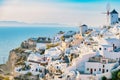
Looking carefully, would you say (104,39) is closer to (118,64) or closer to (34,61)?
(118,64)

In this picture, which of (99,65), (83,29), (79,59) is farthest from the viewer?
(83,29)

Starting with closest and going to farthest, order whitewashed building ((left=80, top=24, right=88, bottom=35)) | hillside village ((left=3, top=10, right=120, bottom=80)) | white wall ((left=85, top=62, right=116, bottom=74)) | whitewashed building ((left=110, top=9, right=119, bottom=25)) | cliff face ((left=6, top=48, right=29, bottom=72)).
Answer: white wall ((left=85, top=62, right=116, bottom=74))
hillside village ((left=3, top=10, right=120, bottom=80))
cliff face ((left=6, top=48, right=29, bottom=72))
whitewashed building ((left=110, top=9, right=119, bottom=25))
whitewashed building ((left=80, top=24, right=88, bottom=35))

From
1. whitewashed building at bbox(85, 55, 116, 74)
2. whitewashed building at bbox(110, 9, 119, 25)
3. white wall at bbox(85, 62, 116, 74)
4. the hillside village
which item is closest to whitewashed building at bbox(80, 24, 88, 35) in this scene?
the hillside village

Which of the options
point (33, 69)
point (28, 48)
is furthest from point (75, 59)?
point (28, 48)

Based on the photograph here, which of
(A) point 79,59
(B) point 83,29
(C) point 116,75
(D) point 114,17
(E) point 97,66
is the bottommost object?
(C) point 116,75

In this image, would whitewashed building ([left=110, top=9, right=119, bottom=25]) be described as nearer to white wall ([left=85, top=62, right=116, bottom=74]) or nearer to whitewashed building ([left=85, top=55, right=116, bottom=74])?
whitewashed building ([left=85, top=55, right=116, bottom=74])

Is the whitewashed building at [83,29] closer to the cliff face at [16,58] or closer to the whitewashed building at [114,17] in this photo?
the whitewashed building at [114,17]

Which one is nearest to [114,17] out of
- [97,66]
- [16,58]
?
[16,58]

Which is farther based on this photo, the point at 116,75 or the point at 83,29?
the point at 83,29

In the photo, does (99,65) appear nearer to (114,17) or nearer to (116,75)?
(116,75)
